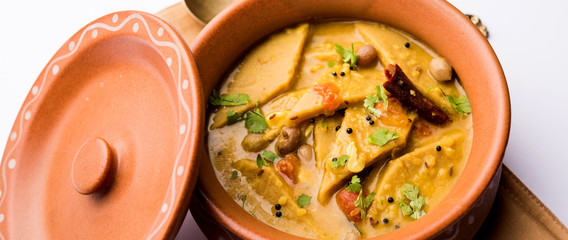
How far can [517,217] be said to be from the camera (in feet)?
8.31

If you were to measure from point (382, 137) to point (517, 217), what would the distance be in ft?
2.35

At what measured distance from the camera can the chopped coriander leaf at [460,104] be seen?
2529mm

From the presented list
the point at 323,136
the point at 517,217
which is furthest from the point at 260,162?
the point at 517,217

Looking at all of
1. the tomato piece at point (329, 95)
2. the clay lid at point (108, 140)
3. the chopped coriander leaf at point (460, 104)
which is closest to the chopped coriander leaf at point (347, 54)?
the tomato piece at point (329, 95)

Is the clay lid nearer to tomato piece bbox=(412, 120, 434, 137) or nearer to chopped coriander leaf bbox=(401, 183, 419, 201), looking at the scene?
chopped coriander leaf bbox=(401, 183, 419, 201)

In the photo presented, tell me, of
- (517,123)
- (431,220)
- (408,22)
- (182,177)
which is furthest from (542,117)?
(182,177)

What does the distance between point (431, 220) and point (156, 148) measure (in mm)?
1079

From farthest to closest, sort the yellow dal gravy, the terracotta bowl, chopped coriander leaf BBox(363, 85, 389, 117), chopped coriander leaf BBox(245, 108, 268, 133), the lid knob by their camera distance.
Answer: chopped coriander leaf BBox(245, 108, 268, 133) < chopped coriander leaf BBox(363, 85, 389, 117) < the yellow dal gravy < the lid knob < the terracotta bowl

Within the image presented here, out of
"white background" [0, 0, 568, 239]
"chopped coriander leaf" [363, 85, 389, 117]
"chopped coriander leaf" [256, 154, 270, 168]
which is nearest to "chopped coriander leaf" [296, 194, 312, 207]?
"chopped coriander leaf" [256, 154, 270, 168]

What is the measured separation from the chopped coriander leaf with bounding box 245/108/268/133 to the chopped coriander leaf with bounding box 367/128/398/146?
19.4 inches

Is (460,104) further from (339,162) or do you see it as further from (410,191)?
(339,162)

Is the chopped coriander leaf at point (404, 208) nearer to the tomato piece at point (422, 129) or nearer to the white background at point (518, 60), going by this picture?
the tomato piece at point (422, 129)

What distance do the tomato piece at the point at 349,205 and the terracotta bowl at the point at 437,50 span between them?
0.91 feet

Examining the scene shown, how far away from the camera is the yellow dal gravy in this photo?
2.38m
